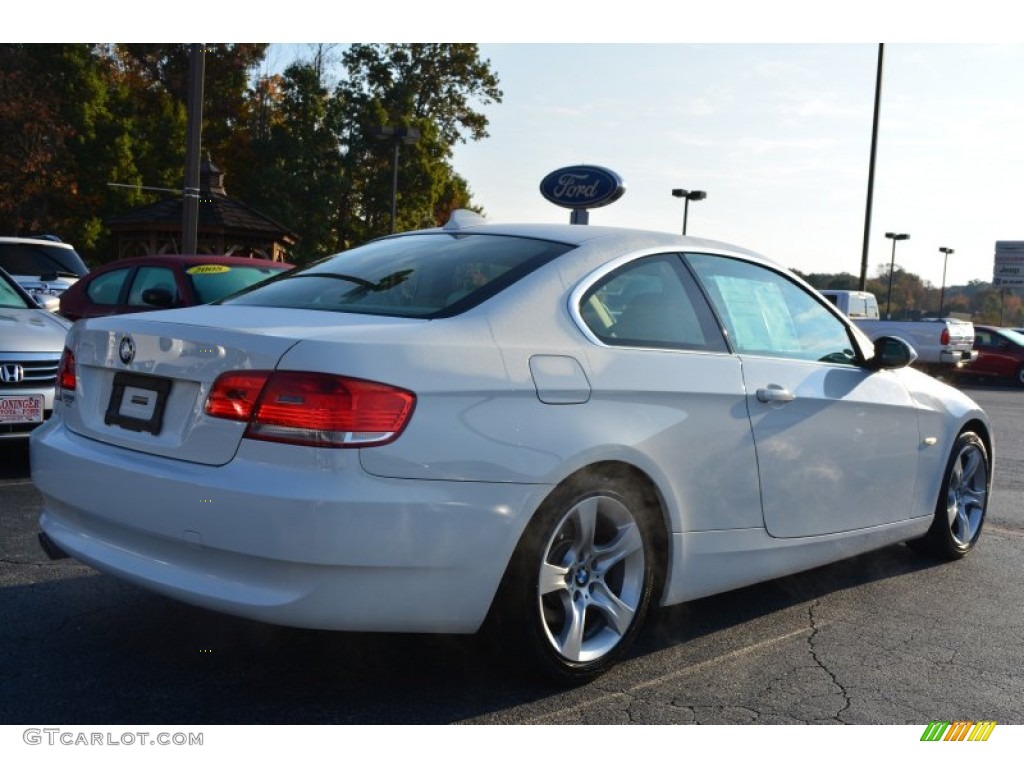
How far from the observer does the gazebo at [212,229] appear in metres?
28.0

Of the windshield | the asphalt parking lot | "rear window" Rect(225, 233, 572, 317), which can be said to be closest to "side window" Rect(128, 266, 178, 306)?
the windshield

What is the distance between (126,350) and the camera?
137 inches

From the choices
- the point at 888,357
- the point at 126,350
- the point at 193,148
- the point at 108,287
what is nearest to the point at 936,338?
the point at 193,148

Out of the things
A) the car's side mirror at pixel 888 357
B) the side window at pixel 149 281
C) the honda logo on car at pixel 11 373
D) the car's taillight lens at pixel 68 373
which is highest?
the side window at pixel 149 281

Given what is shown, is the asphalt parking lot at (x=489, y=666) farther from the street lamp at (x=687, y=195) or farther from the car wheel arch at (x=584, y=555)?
the street lamp at (x=687, y=195)

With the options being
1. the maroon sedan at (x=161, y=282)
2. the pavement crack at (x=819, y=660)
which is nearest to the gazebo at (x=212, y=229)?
the maroon sedan at (x=161, y=282)

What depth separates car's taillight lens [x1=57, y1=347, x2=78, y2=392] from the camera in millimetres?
3779

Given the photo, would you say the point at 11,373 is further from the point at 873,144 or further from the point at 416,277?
the point at 873,144

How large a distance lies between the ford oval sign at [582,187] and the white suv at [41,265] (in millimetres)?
7033

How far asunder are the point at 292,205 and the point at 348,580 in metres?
45.6

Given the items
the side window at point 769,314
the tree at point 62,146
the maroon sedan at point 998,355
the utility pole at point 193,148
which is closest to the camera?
the side window at point 769,314

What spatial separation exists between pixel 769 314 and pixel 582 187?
8852 millimetres

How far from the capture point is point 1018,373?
93.2 feet
